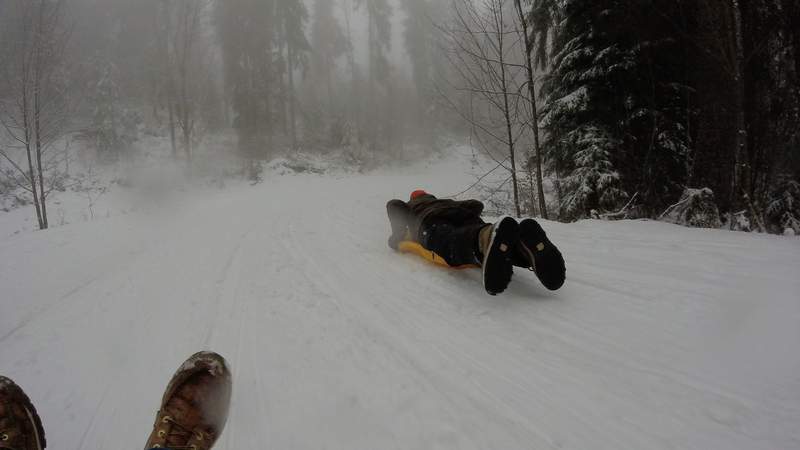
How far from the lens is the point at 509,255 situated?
1801 mm

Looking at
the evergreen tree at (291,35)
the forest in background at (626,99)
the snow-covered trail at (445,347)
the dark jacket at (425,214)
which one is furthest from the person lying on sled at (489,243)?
the evergreen tree at (291,35)

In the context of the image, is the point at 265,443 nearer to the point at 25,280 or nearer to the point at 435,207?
the point at 435,207

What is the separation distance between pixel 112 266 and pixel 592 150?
603 centimetres

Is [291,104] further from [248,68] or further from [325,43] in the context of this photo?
[325,43]

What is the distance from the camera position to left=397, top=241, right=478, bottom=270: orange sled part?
226 centimetres

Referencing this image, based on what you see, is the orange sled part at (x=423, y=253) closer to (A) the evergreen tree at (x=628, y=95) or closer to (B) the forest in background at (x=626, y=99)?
(B) the forest in background at (x=626, y=99)

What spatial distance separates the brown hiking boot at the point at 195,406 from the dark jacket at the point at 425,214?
1548 mm

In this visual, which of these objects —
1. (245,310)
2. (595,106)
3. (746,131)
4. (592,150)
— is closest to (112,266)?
(245,310)

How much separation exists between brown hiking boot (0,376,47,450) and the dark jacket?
2110 millimetres

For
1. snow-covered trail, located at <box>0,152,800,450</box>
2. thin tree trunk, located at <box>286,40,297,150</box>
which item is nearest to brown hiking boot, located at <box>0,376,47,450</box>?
snow-covered trail, located at <box>0,152,800,450</box>

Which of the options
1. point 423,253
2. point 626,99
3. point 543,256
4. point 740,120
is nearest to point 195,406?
point 423,253

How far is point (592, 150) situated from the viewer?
4.78 meters

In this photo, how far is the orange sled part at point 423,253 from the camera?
226 centimetres

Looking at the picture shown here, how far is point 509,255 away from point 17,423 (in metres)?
2.19
